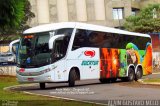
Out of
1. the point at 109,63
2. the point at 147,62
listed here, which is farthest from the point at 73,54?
the point at 147,62

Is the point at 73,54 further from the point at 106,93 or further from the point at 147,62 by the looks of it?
the point at 147,62

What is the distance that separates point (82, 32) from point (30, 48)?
11.0 ft

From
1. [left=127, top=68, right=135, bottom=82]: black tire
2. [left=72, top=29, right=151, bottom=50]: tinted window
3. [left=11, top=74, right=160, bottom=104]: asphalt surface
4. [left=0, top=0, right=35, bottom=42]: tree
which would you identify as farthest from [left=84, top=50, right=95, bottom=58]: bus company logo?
[left=0, top=0, right=35, bottom=42]: tree

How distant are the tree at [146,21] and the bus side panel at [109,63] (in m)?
40.0

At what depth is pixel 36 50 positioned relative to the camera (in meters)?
24.2

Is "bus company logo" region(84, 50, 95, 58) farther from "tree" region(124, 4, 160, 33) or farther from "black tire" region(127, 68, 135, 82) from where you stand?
"tree" region(124, 4, 160, 33)

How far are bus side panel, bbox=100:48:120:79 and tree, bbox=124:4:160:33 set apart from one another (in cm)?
3998

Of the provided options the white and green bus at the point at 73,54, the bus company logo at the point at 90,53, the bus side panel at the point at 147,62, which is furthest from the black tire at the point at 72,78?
the bus side panel at the point at 147,62

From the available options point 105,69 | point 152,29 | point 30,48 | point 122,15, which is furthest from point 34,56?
point 122,15

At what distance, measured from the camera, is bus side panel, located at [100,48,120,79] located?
2838 centimetres

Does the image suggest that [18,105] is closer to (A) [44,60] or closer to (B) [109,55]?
(A) [44,60]

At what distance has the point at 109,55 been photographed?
29016mm

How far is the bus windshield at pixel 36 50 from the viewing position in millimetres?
24062

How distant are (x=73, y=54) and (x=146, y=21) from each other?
46.7 meters
